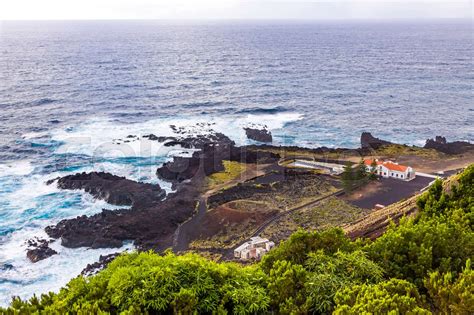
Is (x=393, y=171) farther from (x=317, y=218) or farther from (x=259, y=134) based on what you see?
(x=259, y=134)

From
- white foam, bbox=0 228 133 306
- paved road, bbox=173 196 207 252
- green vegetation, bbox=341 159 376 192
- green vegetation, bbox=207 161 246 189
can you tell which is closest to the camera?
white foam, bbox=0 228 133 306

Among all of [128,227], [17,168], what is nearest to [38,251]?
[128,227]

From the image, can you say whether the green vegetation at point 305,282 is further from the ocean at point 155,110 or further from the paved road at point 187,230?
the paved road at point 187,230

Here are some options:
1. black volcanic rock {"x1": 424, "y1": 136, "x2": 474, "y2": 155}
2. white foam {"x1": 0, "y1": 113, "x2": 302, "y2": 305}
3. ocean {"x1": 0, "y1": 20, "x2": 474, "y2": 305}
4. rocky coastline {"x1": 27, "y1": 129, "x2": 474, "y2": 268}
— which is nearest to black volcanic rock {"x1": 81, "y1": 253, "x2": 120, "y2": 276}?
white foam {"x1": 0, "y1": 113, "x2": 302, "y2": 305}

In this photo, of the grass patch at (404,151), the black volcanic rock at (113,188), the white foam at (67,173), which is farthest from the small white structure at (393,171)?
the black volcanic rock at (113,188)

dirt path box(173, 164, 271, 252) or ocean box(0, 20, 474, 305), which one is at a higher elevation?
ocean box(0, 20, 474, 305)

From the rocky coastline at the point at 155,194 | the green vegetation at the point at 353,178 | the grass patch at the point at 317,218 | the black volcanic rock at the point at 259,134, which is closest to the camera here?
the rocky coastline at the point at 155,194

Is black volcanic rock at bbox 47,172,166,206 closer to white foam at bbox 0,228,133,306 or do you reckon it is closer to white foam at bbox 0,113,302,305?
white foam at bbox 0,113,302,305
